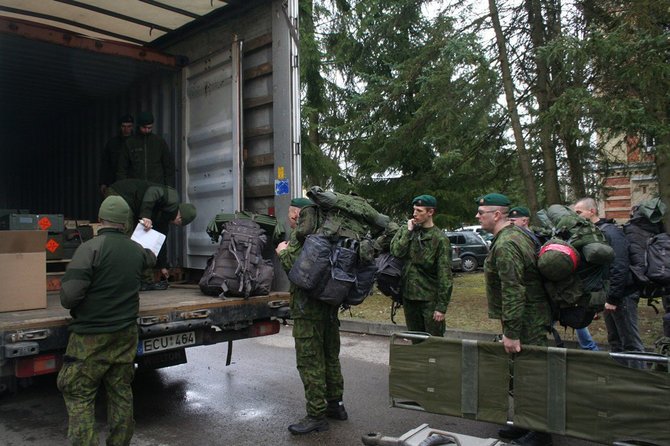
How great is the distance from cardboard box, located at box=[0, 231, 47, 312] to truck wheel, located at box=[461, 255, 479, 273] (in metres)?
17.0

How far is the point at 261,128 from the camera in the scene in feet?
18.1

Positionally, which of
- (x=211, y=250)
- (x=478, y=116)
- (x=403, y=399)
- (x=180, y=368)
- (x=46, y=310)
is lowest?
(x=180, y=368)

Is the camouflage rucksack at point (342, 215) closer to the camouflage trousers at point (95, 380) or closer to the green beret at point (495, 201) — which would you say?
the green beret at point (495, 201)

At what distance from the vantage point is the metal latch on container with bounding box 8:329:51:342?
3471 mm

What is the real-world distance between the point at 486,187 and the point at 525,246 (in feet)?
24.9

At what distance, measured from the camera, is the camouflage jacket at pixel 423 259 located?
4.88 m

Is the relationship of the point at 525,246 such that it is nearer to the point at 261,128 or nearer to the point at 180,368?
the point at 261,128

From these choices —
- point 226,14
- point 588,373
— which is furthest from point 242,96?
point 588,373

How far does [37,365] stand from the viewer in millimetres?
3625

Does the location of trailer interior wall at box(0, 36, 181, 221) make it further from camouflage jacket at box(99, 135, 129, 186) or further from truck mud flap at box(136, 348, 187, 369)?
truck mud flap at box(136, 348, 187, 369)

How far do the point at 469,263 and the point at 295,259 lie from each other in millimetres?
16409

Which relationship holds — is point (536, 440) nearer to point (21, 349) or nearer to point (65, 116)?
point (21, 349)

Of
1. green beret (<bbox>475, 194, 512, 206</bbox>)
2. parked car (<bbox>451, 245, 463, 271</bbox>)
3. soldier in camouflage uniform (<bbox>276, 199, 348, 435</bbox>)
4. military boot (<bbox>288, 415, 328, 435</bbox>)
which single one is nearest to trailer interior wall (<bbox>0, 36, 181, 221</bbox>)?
soldier in camouflage uniform (<bbox>276, 199, 348, 435</bbox>)

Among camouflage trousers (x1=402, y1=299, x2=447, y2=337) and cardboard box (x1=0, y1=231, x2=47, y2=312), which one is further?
camouflage trousers (x1=402, y1=299, x2=447, y2=337)
